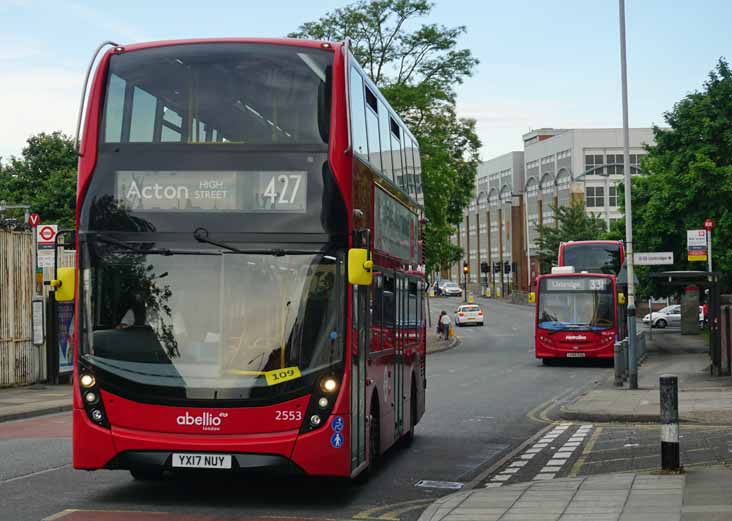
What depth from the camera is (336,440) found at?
11.1m

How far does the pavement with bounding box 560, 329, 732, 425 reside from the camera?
68.9ft

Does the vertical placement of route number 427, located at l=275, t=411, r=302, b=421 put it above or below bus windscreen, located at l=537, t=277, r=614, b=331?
below

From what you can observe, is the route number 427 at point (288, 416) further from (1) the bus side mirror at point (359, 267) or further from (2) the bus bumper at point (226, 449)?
(1) the bus side mirror at point (359, 267)

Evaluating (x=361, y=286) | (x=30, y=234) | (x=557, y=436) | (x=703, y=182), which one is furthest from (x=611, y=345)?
(x=361, y=286)

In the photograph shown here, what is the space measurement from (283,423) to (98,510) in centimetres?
179

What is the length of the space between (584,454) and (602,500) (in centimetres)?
510

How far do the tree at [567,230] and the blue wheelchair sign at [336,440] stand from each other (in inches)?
3314

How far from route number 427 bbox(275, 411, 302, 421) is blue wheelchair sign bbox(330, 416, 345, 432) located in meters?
0.30

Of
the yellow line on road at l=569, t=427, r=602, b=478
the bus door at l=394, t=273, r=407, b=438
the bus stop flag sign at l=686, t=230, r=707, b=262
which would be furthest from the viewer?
the bus stop flag sign at l=686, t=230, r=707, b=262

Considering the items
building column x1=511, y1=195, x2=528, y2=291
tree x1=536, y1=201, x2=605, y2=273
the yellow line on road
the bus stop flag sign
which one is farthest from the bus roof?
building column x1=511, y1=195, x2=528, y2=291

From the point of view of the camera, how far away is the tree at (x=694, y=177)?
49125 millimetres

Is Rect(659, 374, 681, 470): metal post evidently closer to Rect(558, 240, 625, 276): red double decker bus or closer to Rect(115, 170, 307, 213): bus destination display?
Rect(115, 170, 307, 213): bus destination display

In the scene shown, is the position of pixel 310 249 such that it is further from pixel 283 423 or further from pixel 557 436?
pixel 557 436

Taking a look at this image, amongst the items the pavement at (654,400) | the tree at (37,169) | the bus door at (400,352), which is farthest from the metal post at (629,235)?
the tree at (37,169)
